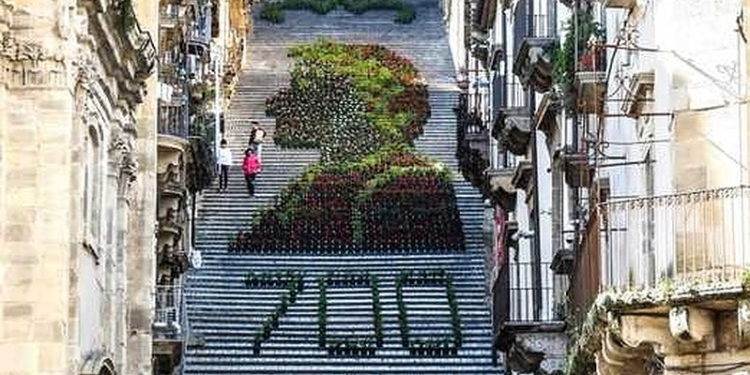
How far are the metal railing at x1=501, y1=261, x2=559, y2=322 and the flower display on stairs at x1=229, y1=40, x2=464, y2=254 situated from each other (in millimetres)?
10075

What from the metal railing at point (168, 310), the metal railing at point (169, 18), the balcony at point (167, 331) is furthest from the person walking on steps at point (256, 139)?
the metal railing at point (169, 18)

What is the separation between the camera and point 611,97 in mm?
27766

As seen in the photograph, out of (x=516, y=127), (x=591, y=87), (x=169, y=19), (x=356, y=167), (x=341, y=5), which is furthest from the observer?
(x=341, y=5)

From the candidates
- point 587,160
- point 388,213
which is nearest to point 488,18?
point 388,213

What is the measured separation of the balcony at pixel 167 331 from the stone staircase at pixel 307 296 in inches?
50.9

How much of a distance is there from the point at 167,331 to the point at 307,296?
7204mm

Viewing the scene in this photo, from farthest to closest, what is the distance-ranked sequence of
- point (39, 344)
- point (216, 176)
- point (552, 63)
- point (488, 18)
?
1. point (216, 176)
2. point (488, 18)
3. point (552, 63)
4. point (39, 344)

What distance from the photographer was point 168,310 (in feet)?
139

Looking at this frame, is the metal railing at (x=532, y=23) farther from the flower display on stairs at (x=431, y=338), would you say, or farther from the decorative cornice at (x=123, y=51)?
the flower display on stairs at (x=431, y=338)

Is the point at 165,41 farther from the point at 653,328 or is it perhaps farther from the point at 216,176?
the point at 653,328

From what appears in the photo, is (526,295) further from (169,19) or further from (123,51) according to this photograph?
(123,51)

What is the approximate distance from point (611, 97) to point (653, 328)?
22.0 feet

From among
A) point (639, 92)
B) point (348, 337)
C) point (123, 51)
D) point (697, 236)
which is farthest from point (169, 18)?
point (697, 236)

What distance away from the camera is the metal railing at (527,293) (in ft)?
127
